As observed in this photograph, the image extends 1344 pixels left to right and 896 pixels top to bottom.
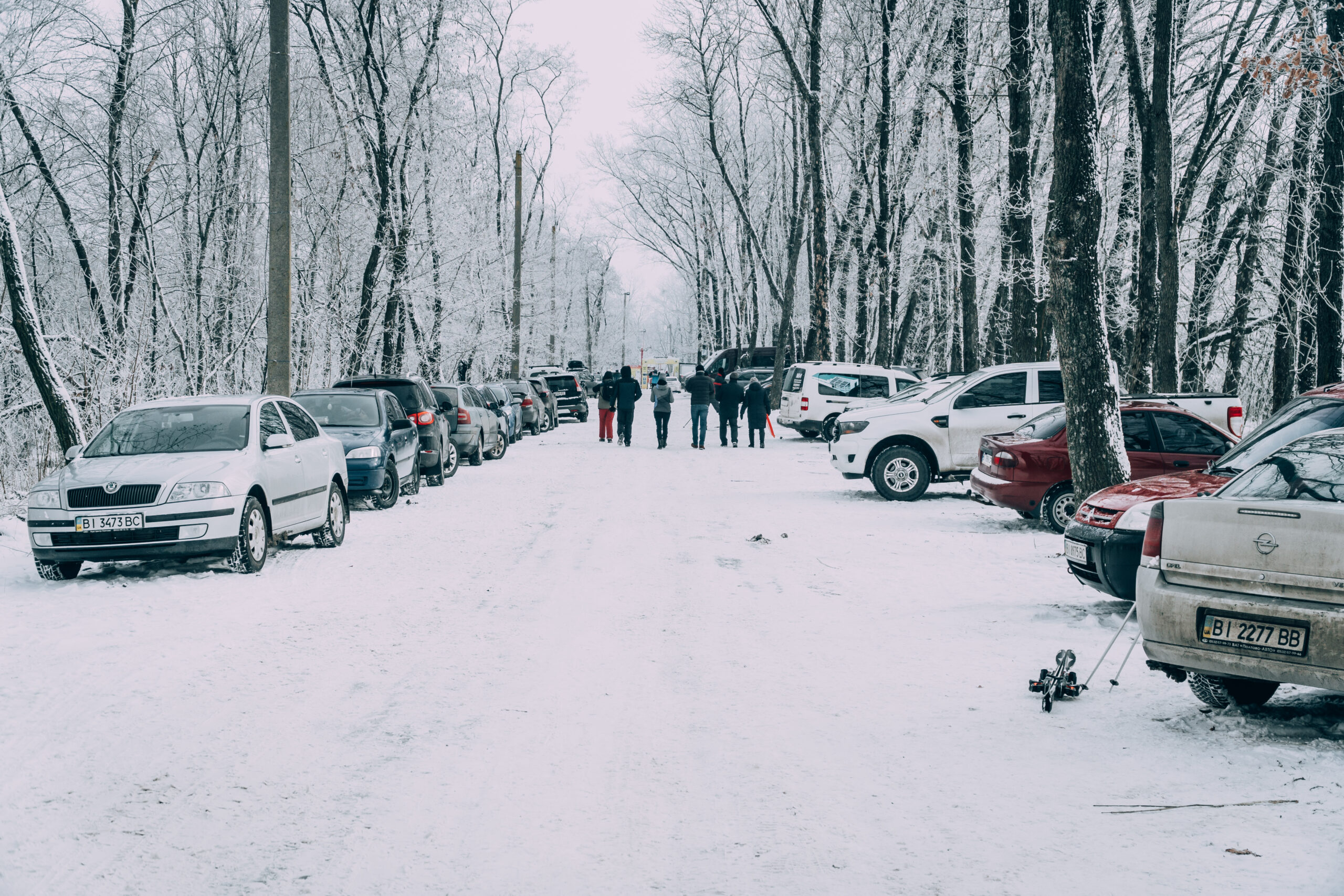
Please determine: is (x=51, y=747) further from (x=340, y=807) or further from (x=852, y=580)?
(x=852, y=580)

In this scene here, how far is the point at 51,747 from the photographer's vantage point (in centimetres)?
536

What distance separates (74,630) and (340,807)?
4442 millimetres

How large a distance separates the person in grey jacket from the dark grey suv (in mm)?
9050

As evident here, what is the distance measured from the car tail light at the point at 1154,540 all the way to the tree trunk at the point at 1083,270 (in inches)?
238

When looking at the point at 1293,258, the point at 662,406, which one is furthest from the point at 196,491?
the point at 1293,258

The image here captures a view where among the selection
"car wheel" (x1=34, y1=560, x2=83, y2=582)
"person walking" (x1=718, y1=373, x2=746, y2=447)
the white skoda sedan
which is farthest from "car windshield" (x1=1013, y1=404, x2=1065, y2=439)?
"person walking" (x1=718, y1=373, x2=746, y2=447)

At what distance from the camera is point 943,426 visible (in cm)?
1647

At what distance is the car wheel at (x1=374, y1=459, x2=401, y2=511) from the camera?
15.7 meters

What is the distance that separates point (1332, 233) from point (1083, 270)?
9.17 meters

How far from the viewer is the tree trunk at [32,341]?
48.8ft

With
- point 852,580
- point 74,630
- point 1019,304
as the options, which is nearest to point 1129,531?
point 852,580

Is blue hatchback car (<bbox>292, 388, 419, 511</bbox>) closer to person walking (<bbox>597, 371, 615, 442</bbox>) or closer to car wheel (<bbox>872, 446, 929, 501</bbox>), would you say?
car wheel (<bbox>872, 446, 929, 501</bbox>)

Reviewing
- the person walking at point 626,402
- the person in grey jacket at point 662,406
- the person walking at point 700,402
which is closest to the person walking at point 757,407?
the person walking at point 700,402

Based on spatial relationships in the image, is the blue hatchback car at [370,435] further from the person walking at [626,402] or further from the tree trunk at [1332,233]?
the tree trunk at [1332,233]
